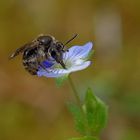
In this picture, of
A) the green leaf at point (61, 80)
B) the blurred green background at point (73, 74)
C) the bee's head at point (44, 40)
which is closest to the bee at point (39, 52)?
the bee's head at point (44, 40)

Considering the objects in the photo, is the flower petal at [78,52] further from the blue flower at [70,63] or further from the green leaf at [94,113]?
the green leaf at [94,113]

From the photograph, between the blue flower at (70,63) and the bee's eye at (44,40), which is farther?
the bee's eye at (44,40)

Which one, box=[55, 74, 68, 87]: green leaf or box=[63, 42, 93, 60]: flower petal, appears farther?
box=[63, 42, 93, 60]: flower petal

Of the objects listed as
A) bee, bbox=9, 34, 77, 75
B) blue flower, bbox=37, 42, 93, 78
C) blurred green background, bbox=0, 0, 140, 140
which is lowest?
blurred green background, bbox=0, 0, 140, 140

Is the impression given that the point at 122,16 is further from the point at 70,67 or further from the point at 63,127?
the point at 70,67

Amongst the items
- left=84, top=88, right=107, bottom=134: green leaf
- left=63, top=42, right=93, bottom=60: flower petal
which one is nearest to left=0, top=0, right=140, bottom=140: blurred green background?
left=63, top=42, right=93, bottom=60: flower petal

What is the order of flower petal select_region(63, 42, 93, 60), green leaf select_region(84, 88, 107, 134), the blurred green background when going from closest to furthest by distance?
green leaf select_region(84, 88, 107, 134), flower petal select_region(63, 42, 93, 60), the blurred green background

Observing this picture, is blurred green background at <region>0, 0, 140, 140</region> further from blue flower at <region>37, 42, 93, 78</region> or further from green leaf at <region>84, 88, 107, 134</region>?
green leaf at <region>84, 88, 107, 134</region>

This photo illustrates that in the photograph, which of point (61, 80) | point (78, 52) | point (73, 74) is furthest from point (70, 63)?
point (73, 74)
